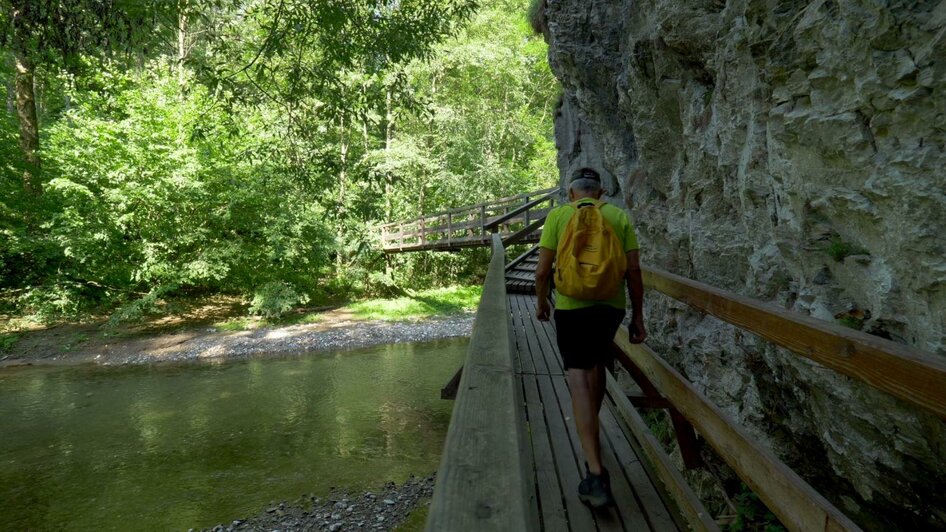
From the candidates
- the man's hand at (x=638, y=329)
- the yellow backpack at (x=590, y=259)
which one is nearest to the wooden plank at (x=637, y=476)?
the man's hand at (x=638, y=329)

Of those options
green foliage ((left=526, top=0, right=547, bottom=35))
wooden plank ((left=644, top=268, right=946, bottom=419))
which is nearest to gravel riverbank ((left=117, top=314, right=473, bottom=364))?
green foliage ((left=526, top=0, right=547, bottom=35))

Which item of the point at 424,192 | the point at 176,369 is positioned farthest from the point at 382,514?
the point at 424,192

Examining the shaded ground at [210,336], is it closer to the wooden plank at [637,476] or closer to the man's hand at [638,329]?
the wooden plank at [637,476]

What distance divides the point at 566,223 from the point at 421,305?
709 inches

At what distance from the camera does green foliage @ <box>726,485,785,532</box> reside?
3305mm

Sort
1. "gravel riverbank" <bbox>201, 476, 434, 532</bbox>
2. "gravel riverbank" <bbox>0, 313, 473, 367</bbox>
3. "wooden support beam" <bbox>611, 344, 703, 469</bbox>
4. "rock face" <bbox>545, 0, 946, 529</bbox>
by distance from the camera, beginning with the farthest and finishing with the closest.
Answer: "gravel riverbank" <bbox>0, 313, 473, 367</bbox>, "gravel riverbank" <bbox>201, 476, 434, 532</bbox>, "wooden support beam" <bbox>611, 344, 703, 469</bbox>, "rock face" <bbox>545, 0, 946, 529</bbox>

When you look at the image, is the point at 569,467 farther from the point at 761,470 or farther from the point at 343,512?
the point at 343,512

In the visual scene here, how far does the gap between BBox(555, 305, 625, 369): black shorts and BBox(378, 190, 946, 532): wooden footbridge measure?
332mm

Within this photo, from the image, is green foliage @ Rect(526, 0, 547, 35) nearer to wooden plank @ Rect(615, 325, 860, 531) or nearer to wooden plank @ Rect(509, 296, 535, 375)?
wooden plank @ Rect(509, 296, 535, 375)

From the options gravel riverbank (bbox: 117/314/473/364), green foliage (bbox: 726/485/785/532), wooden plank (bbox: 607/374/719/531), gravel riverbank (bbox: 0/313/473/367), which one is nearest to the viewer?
wooden plank (bbox: 607/374/719/531)

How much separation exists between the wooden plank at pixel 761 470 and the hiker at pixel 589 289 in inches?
19.8

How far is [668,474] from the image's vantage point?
2377 millimetres

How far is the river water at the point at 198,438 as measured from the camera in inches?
246

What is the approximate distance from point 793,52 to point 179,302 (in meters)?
19.5
